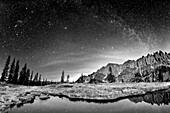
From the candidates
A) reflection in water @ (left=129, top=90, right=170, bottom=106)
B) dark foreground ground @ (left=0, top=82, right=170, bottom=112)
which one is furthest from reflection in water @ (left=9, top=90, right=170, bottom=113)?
dark foreground ground @ (left=0, top=82, right=170, bottom=112)

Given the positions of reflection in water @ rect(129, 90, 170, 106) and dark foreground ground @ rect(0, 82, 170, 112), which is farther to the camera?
dark foreground ground @ rect(0, 82, 170, 112)

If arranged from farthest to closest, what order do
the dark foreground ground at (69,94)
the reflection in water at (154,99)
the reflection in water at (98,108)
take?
the dark foreground ground at (69,94), the reflection in water at (154,99), the reflection in water at (98,108)

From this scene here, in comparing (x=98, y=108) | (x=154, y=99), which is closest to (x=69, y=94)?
(x=98, y=108)

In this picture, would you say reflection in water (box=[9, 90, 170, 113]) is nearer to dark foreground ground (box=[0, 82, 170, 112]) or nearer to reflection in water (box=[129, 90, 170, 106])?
reflection in water (box=[129, 90, 170, 106])

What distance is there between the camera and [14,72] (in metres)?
80.9

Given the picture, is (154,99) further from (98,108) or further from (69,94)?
(69,94)

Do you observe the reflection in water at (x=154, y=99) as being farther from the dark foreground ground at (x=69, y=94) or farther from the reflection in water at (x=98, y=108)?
the dark foreground ground at (x=69, y=94)

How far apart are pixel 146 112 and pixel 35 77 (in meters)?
125

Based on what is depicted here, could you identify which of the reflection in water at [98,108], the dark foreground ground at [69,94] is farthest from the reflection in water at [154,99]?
the dark foreground ground at [69,94]

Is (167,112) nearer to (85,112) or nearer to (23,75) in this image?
(85,112)

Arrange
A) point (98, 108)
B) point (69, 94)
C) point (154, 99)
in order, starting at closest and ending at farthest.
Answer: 1. point (98, 108)
2. point (154, 99)
3. point (69, 94)

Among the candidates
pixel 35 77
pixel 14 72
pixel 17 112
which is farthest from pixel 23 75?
pixel 17 112

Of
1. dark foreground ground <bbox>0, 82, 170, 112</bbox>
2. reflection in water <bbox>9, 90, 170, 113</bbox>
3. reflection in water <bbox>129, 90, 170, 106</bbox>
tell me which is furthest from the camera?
dark foreground ground <bbox>0, 82, 170, 112</bbox>

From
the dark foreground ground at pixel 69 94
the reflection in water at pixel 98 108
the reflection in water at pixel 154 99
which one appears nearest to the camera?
the reflection in water at pixel 98 108
